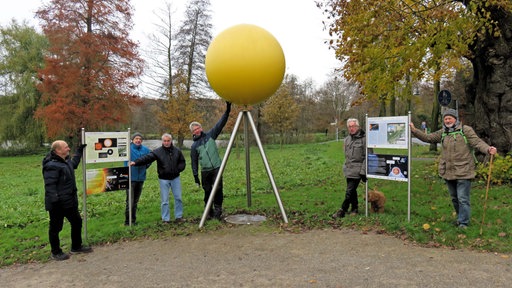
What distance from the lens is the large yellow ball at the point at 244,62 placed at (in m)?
7.16

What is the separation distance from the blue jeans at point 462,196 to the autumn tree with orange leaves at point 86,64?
78.1 ft

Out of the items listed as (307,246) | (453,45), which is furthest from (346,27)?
(307,246)

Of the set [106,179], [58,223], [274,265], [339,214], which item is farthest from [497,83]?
[58,223]

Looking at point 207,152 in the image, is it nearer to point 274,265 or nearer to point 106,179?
point 106,179

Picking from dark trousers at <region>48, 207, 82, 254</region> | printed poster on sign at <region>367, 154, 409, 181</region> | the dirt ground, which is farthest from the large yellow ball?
dark trousers at <region>48, 207, 82, 254</region>

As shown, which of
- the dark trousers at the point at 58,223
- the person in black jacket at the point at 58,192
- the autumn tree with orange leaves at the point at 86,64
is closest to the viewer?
the person in black jacket at the point at 58,192

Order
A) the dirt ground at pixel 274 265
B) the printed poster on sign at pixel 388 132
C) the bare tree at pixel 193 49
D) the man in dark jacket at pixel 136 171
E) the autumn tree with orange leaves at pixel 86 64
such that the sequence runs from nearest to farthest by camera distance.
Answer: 1. the dirt ground at pixel 274 265
2. the printed poster on sign at pixel 388 132
3. the man in dark jacket at pixel 136 171
4. the autumn tree with orange leaves at pixel 86 64
5. the bare tree at pixel 193 49

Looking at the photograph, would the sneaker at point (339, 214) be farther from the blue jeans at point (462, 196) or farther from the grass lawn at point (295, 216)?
the blue jeans at point (462, 196)

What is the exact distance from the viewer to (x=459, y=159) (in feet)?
21.3

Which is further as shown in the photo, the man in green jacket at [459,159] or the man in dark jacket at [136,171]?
the man in dark jacket at [136,171]

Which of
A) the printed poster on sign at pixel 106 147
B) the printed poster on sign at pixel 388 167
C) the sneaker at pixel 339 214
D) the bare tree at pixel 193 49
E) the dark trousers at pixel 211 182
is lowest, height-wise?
the sneaker at pixel 339 214

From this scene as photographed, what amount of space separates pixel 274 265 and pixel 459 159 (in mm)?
3612

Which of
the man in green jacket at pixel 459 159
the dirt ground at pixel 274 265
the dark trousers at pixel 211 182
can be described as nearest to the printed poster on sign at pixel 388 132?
the man in green jacket at pixel 459 159

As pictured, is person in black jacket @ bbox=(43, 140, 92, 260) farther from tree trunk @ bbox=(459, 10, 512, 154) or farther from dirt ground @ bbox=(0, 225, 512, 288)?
tree trunk @ bbox=(459, 10, 512, 154)
